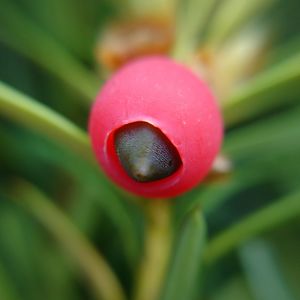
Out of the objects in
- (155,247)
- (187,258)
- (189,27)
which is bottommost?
(187,258)

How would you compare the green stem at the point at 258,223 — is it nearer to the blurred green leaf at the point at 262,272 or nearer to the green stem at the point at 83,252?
the blurred green leaf at the point at 262,272

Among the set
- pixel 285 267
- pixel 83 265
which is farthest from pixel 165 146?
pixel 285 267

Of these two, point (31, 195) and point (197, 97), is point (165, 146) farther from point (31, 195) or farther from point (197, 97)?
point (31, 195)

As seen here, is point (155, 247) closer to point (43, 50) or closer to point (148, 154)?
point (148, 154)

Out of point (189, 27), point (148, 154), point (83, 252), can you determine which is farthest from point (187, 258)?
point (189, 27)

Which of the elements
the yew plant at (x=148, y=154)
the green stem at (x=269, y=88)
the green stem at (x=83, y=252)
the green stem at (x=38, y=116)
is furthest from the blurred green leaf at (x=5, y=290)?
the green stem at (x=269, y=88)

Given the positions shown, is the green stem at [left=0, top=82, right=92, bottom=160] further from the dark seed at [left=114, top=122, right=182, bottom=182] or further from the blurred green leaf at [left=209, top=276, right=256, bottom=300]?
the blurred green leaf at [left=209, top=276, right=256, bottom=300]

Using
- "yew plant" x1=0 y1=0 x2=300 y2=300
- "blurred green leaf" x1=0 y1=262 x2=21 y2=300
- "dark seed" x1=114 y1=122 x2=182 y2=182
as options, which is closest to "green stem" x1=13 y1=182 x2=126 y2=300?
"yew plant" x1=0 y1=0 x2=300 y2=300
